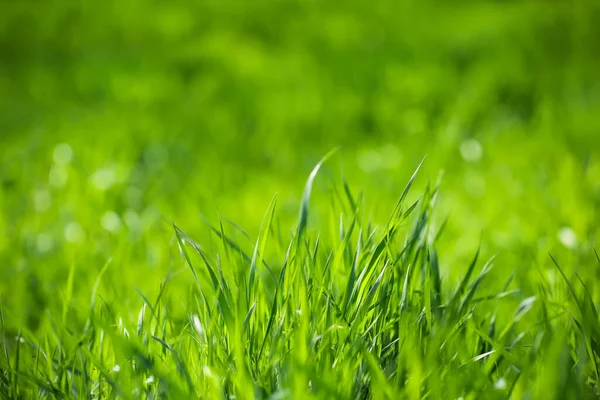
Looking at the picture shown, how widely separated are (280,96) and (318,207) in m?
1.60

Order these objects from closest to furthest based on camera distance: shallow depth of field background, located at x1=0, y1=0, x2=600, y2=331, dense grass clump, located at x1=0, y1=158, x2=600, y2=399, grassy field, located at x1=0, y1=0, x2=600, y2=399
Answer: dense grass clump, located at x1=0, y1=158, x2=600, y2=399, grassy field, located at x1=0, y1=0, x2=600, y2=399, shallow depth of field background, located at x1=0, y1=0, x2=600, y2=331

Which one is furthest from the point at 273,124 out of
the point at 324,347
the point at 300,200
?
the point at 324,347

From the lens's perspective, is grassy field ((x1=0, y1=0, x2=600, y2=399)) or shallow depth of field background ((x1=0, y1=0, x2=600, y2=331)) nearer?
grassy field ((x1=0, y1=0, x2=600, y2=399))

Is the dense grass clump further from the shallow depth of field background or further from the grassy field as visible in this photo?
the shallow depth of field background

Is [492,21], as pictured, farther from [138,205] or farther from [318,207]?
[138,205]

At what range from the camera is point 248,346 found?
40.4 inches

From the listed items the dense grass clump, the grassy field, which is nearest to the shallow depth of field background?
the grassy field

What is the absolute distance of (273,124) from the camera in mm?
3711

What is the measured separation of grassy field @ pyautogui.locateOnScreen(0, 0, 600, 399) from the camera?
1004 millimetres

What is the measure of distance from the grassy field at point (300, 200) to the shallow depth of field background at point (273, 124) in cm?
2

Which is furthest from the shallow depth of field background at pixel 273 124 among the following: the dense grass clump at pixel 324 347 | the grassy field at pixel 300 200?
the dense grass clump at pixel 324 347

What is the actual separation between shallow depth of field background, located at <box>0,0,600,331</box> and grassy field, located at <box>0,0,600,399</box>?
0.7 inches

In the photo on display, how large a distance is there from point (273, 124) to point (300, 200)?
120cm

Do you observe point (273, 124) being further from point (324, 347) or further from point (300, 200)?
point (324, 347)
